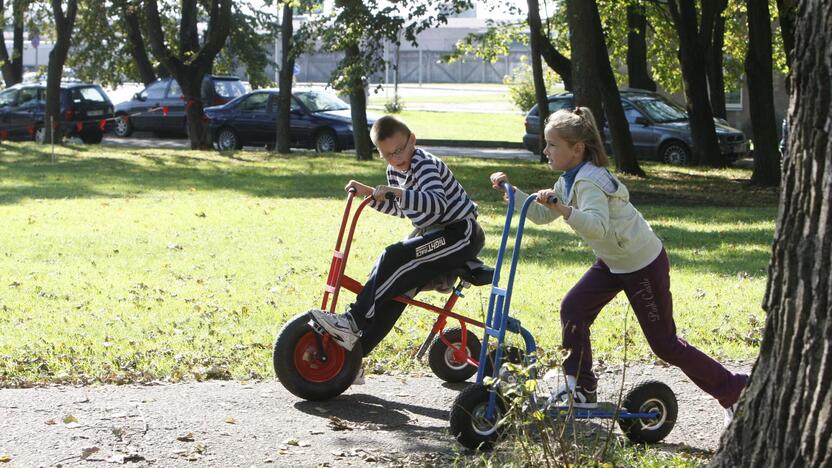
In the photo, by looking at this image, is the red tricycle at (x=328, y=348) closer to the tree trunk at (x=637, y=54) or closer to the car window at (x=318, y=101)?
the tree trunk at (x=637, y=54)

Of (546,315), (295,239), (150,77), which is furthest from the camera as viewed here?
(150,77)

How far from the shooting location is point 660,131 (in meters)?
25.0

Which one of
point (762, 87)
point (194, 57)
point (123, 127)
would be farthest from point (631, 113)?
point (123, 127)

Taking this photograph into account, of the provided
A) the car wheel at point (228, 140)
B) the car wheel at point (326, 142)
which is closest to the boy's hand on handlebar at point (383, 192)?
the car wheel at point (326, 142)

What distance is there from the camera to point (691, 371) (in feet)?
17.7

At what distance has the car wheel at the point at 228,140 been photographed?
2919cm

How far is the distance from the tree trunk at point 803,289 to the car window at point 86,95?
3007 centimetres

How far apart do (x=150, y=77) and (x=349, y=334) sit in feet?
106

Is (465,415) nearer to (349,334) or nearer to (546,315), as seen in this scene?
(349,334)

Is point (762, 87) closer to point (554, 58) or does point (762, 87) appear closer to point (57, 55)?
point (554, 58)

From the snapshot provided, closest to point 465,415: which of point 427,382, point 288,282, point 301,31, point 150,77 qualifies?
point 427,382

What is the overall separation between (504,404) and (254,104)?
2478 cm

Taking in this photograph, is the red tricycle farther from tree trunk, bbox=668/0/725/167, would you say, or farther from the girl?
tree trunk, bbox=668/0/725/167

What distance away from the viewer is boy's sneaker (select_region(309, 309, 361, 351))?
596cm
